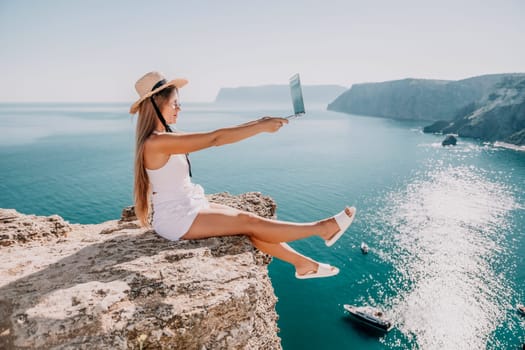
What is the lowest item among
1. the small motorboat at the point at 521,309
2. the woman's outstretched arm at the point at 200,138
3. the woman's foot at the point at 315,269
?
the small motorboat at the point at 521,309

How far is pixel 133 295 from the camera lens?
13.0 feet

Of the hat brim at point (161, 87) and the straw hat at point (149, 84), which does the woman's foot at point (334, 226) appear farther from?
the straw hat at point (149, 84)

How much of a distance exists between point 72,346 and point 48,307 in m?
0.63

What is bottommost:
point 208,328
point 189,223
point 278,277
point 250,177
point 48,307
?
A: point 278,277

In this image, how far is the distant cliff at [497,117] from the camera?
4397 inches

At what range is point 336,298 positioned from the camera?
32.5m

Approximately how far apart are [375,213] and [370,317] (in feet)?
80.9

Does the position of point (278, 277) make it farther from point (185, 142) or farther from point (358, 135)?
point (358, 135)

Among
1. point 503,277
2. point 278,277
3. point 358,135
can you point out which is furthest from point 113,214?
point 358,135

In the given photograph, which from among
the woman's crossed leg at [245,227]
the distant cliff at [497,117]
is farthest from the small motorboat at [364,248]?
the distant cliff at [497,117]

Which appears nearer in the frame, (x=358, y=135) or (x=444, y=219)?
(x=444, y=219)

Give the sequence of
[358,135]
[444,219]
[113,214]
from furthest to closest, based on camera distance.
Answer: [358,135] → [444,219] → [113,214]

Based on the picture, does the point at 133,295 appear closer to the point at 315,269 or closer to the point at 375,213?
the point at 315,269

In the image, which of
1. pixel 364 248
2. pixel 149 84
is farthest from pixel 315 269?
pixel 364 248
